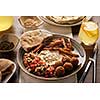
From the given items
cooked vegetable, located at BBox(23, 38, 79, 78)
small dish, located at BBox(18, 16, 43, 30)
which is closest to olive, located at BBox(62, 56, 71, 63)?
cooked vegetable, located at BBox(23, 38, 79, 78)

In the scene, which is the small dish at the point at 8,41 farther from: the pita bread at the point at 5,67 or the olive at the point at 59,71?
the olive at the point at 59,71

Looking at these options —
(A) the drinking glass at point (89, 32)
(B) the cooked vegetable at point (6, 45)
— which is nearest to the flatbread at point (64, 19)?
(A) the drinking glass at point (89, 32)

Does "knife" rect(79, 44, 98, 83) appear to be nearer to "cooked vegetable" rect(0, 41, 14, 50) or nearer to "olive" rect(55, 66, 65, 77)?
"olive" rect(55, 66, 65, 77)

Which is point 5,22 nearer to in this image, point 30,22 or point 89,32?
point 30,22

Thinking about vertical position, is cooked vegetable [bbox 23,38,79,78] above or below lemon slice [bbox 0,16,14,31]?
below

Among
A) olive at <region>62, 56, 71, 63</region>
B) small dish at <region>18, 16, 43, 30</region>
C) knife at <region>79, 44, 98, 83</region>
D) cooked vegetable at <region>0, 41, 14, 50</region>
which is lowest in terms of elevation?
knife at <region>79, 44, 98, 83</region>
